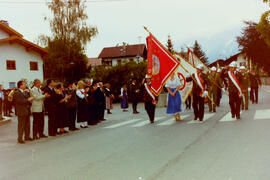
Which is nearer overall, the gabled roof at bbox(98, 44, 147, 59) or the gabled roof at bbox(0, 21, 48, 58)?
the gabled roof at bbox(0, 21, 48, 58)

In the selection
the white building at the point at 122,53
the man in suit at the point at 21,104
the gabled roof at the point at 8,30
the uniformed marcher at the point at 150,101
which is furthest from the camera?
the white building at the point at 122,53

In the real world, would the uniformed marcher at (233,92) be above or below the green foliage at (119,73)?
below

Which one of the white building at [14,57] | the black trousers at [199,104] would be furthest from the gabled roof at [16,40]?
the black trousers at [199,104]

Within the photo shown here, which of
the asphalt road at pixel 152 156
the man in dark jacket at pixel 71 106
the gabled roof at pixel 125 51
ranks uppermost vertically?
the gabled roof at pixel 125 51

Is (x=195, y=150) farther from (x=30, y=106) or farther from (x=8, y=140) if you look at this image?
(x=8, y=140)

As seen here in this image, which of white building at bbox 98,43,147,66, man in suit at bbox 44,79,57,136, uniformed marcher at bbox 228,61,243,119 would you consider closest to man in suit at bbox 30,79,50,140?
man in suit at bbox 44,79,57,136

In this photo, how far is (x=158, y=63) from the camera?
39.9 ft

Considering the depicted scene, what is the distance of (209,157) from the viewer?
615 centimetres

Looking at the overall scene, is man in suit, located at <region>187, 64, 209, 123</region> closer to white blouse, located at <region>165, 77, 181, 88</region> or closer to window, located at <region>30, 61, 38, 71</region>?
white blouse, located at <region>165, 77, 181, 88</region>

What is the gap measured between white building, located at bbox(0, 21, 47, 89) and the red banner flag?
82.3ft

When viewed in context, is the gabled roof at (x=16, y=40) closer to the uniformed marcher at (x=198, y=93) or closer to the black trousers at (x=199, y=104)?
the uniformed marcher at (x=198, y=93)

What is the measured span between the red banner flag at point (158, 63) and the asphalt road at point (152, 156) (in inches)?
102

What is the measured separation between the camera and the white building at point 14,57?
34.3m

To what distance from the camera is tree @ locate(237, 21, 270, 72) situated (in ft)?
135
